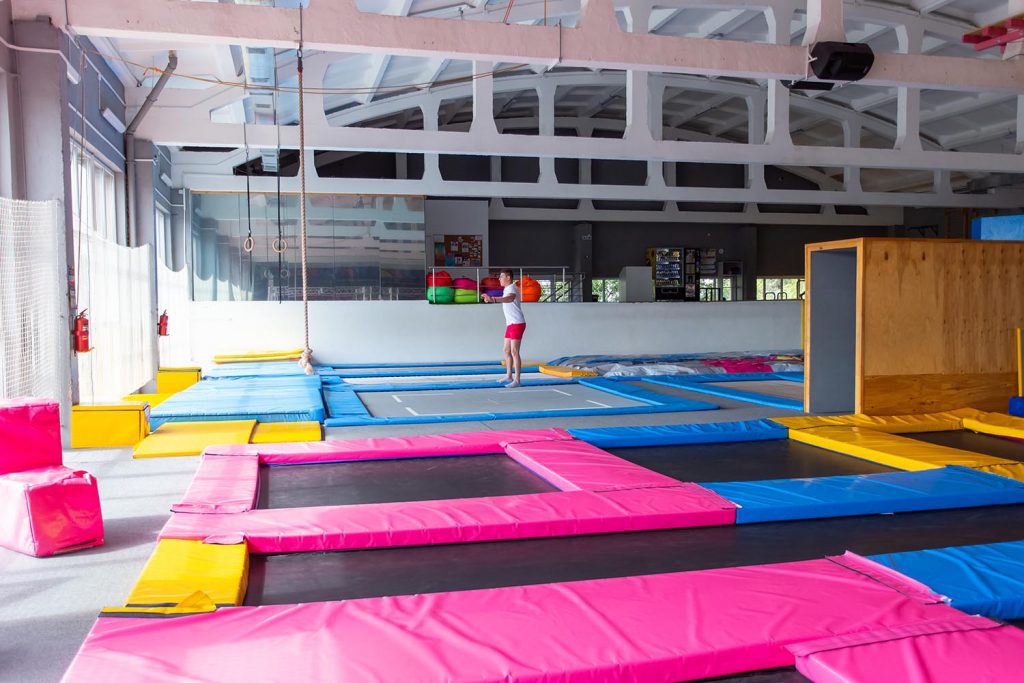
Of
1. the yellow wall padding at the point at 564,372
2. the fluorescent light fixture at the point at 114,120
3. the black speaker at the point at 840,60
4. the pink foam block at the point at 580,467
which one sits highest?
the black speaker at the point at 840,60

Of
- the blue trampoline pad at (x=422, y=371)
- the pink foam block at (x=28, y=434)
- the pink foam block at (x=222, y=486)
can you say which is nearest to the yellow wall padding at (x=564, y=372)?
the blue trampoline pad at (x=422, y=371)

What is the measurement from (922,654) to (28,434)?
12.5 feet

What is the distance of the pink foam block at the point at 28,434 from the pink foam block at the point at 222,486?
2.22 ft

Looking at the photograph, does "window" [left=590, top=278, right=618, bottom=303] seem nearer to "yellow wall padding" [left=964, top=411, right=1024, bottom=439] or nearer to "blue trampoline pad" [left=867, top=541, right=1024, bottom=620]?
"yellow wall padding" [left=964, top=411, right=1024, bottom=439]

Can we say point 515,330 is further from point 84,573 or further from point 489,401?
point 84,573

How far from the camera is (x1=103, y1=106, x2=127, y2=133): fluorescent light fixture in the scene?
8.35m

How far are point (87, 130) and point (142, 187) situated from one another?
6.88 feet

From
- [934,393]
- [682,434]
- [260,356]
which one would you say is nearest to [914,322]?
[934,393]

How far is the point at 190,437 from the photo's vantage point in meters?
5.79

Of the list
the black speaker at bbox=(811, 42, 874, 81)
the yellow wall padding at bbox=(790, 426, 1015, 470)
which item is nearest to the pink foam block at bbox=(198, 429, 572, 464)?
the yellow wall padding at bbox=(790, 426, 1015, 470)

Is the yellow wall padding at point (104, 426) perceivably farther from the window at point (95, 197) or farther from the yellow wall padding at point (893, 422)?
the yellow wall padding at point (893, 422)

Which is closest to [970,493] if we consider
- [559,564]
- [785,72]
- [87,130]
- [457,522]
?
[559,564]

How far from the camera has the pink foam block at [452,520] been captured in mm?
3264

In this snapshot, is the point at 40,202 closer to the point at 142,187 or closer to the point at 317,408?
the point at 317,408
